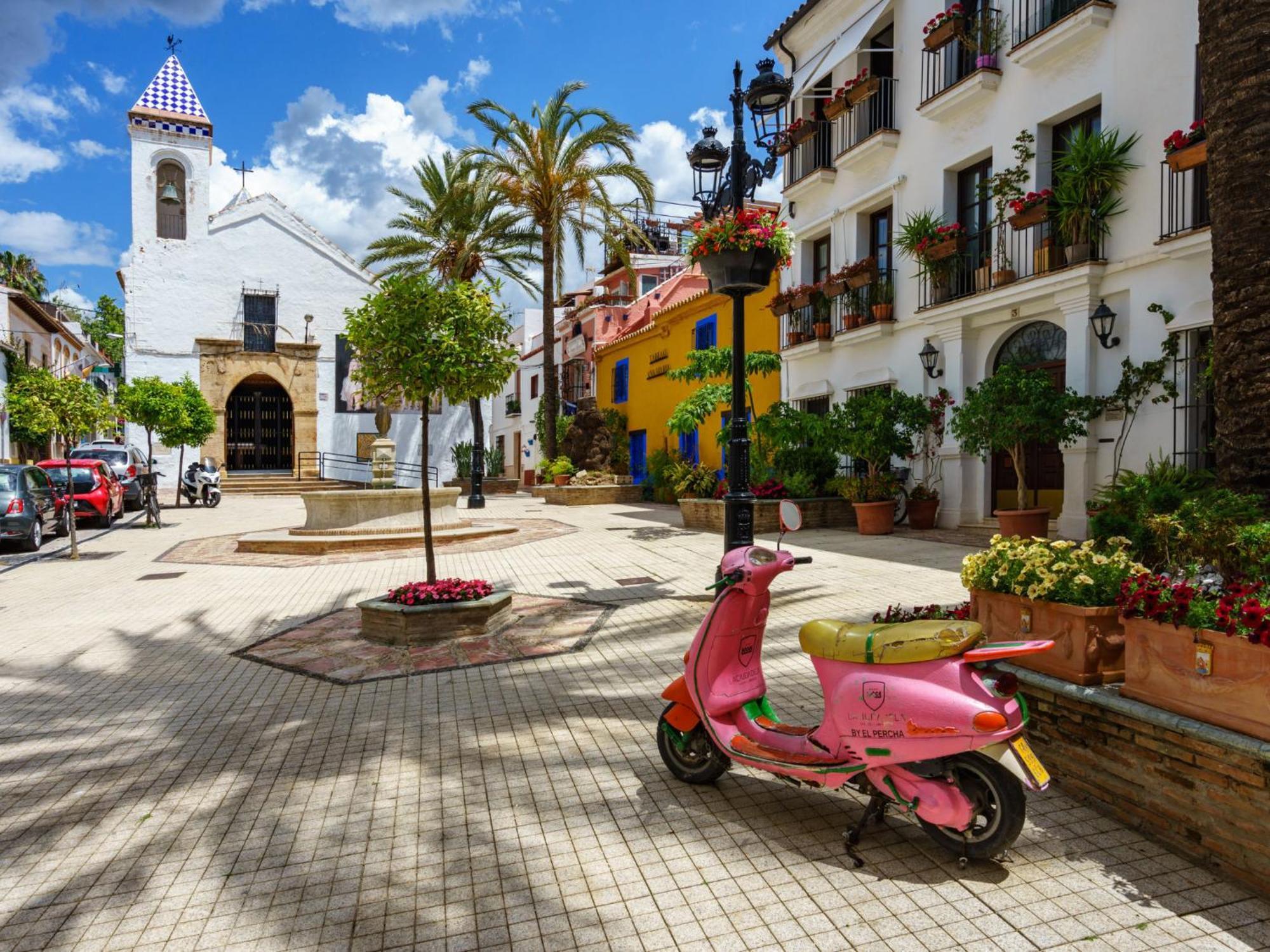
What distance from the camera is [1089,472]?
1052 cm

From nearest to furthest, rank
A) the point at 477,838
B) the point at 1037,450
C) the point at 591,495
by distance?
the point at 477,838 < the point at 1037,450 < the point at 591,495

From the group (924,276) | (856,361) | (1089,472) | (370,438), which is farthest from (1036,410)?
(370,438)

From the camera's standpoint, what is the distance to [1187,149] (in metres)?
8.69

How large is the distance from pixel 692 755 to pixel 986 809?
129 centimetres

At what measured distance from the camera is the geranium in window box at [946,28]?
12.2 metres

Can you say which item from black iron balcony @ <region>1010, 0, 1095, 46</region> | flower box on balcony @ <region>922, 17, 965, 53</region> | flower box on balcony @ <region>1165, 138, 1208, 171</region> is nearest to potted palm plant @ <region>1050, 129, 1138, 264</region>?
flower box on balcony @ <region>1165, 138, 1208, 171</region>

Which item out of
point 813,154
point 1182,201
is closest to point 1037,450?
point 1182,201

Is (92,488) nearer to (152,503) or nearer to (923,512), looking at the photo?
(152,503)

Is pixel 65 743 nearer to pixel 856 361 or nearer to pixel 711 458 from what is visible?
pixel 856 361

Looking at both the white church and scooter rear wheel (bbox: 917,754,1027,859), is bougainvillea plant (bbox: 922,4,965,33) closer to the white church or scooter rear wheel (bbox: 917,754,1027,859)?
scooter rear wheel (bbox: 917,754,1027,859)

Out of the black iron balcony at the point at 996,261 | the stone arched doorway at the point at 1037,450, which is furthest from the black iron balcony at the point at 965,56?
the stone arched doorway at the point at 1037,450

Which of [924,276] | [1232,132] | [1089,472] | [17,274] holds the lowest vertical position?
[1089,472]

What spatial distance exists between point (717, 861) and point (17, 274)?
53.8m

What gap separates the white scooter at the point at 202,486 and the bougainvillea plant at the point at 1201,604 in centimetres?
2483
